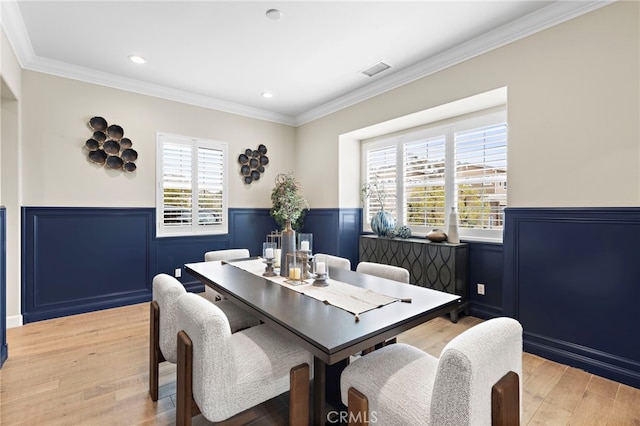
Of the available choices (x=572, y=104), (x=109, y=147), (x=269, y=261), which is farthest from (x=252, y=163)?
(x=572, y=104)

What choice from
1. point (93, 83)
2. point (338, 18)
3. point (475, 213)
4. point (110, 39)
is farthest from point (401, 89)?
point (93, 83)

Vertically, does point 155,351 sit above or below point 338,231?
below

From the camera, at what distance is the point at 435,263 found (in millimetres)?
3416

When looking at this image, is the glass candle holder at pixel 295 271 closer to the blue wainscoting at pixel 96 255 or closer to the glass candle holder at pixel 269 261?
the glass candle holder at pixel 269 261

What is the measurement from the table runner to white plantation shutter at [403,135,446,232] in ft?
7.70

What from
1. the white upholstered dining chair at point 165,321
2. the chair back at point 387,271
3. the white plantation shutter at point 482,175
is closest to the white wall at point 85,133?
the white upholstered dining chair at point 165,321

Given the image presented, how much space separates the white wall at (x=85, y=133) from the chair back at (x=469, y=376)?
411 cm

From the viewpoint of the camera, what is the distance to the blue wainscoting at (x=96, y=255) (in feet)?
10.9

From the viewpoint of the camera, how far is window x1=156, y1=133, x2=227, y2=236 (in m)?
4.13

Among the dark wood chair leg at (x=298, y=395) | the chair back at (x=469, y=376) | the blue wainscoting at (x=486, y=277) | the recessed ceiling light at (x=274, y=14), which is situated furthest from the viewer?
the blue wainscoting at (x=486, y=277)

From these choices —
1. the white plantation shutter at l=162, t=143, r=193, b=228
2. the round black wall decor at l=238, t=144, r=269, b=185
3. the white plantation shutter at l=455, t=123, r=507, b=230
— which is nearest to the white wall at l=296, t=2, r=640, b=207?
the white plantation shutter at l=455, t=123, r=507, b=230

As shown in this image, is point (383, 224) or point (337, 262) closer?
point (337, 262)

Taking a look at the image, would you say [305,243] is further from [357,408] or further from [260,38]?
[260,38]

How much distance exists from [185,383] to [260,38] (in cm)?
287
